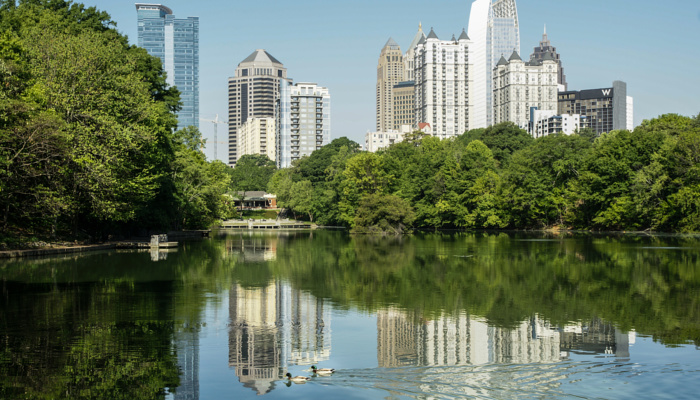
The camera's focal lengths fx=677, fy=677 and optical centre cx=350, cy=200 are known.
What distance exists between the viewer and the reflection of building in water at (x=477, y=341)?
14242mm

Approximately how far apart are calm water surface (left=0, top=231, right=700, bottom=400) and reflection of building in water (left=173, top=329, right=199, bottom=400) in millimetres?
51

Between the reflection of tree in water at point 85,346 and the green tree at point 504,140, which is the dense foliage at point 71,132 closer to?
the reflection of tree in water at point 85,346

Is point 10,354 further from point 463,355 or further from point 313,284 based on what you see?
point 313,284

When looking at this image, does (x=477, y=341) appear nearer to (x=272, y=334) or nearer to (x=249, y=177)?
(x=272, y=334)

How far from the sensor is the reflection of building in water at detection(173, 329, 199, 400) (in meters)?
11.8

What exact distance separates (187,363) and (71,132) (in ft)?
90.8

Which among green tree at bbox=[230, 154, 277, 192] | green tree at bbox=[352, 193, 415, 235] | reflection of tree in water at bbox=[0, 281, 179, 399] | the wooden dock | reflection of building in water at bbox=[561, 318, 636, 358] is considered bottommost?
reflection of building in water at bbox=[561, 318, 636, 358]

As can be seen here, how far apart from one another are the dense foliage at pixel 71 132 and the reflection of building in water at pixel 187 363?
19.4m

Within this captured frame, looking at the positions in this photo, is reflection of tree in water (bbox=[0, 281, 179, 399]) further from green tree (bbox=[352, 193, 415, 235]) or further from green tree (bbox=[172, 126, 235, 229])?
green tree (bbox=[352, 193, 415, 235])

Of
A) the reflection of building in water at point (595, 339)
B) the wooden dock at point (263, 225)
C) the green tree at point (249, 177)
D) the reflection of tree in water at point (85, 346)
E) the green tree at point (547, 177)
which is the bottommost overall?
the reflection of building in water at point (595, 339)

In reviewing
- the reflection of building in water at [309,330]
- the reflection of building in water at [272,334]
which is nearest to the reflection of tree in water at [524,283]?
the reflection of building in water at [309,330]

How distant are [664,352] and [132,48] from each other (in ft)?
166

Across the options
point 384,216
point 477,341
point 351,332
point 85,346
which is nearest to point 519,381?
point 477,341

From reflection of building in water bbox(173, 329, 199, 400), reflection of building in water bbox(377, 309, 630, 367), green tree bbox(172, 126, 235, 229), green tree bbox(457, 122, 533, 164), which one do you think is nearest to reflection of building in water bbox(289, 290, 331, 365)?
reflection of building in water bbox(377, 309, 630, 367)
